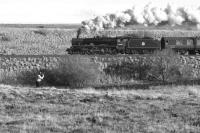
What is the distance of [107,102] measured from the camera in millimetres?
25344

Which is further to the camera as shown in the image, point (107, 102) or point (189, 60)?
point (189, 60)

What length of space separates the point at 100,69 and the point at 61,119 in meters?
28.7

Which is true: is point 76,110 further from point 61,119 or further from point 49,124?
point 49,124

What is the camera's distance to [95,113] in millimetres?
20750

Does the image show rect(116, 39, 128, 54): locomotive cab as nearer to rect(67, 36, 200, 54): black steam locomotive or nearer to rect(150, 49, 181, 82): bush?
rect(67, 36, 200, 54): black steam locomotive

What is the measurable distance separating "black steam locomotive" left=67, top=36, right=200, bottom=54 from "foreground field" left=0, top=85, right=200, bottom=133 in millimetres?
20377

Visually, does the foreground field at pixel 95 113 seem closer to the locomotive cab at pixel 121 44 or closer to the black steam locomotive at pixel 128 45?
the black steam locomotive at pixel 128 45

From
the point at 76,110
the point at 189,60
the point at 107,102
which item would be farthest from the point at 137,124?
the point at 189,60

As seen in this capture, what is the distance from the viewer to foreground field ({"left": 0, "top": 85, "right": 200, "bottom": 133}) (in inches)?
680

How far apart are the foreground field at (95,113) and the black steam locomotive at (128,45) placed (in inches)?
802

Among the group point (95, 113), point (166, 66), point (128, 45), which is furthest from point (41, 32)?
point (95, 113)

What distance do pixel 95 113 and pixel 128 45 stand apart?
Answer: 30.3 meters

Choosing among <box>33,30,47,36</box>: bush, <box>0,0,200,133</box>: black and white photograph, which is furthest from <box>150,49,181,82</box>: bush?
<box>33,30,47,36</box>: bush

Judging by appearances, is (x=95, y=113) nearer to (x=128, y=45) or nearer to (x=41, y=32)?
(x=128, y=45)
